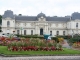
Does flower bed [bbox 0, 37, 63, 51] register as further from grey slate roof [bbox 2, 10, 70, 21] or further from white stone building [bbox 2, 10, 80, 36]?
grey slate roof [bbox 2, 10, 70, 21]

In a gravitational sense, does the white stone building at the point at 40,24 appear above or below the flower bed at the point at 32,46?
above

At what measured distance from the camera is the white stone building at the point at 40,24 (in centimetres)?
6700

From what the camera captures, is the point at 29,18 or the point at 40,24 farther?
the point at 29,18

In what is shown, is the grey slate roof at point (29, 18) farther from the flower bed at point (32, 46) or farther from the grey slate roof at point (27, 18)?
the flower bed at point (32, 46)

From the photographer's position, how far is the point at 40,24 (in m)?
68.2

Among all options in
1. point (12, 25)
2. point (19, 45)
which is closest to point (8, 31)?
point (12, 25)

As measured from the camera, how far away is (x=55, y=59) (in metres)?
17.3

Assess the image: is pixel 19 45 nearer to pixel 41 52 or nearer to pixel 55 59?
pixel 41 52

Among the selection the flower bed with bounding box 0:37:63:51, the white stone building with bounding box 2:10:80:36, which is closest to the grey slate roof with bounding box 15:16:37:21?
the white stone building with bounding box 2:10:80:36

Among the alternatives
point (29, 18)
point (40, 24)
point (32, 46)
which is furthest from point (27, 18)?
point (32, 46)

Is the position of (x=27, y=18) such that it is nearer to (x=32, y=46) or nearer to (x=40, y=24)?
(x=40, y=24)

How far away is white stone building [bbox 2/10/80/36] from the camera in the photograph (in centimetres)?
6700

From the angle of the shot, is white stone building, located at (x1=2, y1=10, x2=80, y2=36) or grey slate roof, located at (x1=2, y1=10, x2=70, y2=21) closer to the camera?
white stone building, located at (x1=2, y1=10, x2=80, y2=36)

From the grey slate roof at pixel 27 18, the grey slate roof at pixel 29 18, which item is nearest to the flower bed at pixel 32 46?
the grey slate roof at pixel 29 18
